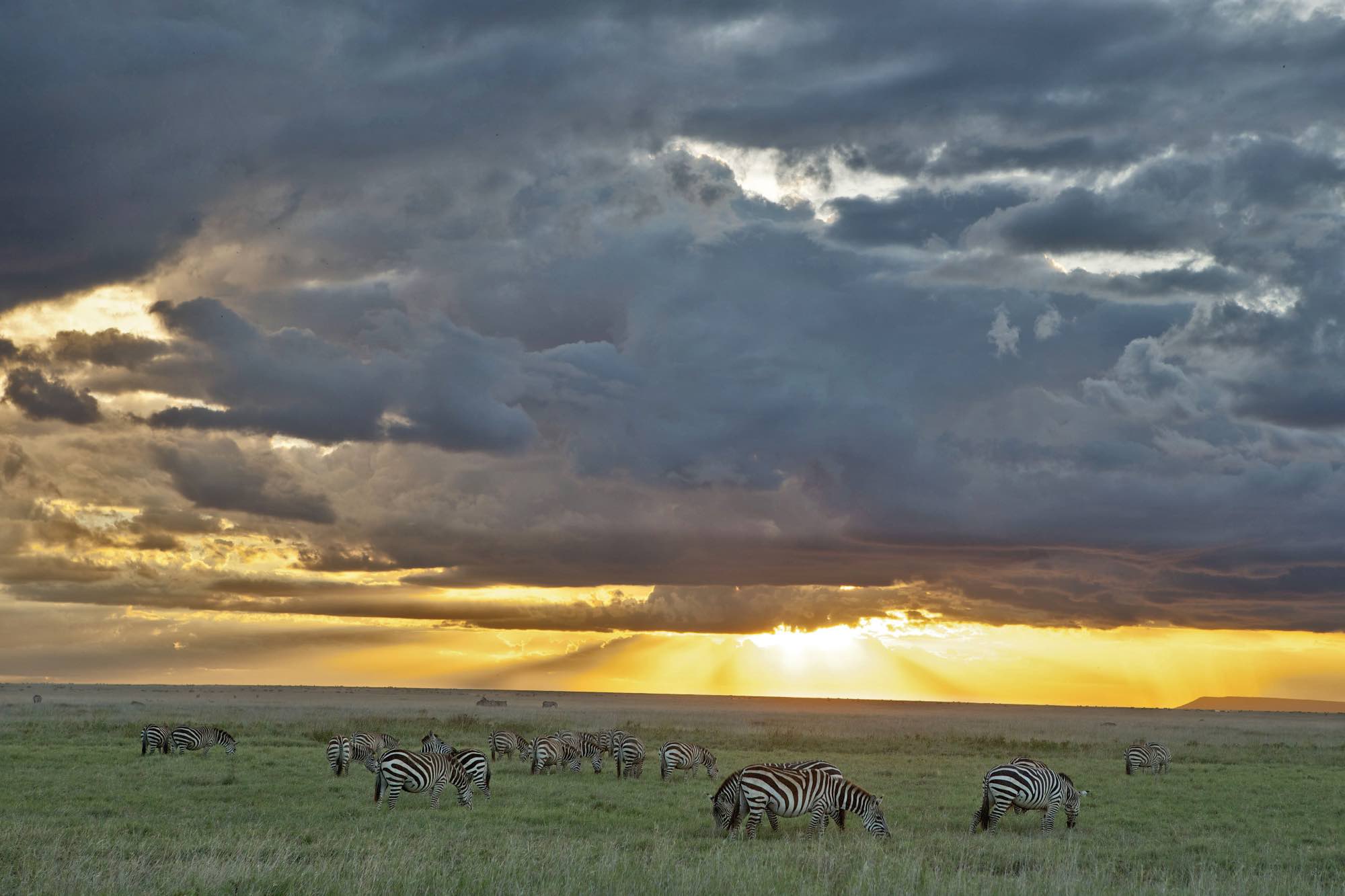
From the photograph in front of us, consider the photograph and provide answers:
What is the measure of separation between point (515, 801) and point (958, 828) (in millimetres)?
12327

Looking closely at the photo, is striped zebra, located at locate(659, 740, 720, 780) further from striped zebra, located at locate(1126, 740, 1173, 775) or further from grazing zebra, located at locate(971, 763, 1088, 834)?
striped zebra, located at locate(1126, 740, 1173, 775)

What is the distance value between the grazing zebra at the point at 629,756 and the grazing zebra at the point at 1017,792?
49.2ft

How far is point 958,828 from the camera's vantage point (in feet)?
88.3

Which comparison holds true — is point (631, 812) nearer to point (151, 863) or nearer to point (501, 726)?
point (151, 863)

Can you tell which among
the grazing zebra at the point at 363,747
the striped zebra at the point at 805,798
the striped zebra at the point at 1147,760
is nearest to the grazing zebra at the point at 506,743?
the grazing zebra at the point at 363,747

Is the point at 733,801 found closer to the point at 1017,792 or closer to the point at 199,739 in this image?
the point at 1017,792

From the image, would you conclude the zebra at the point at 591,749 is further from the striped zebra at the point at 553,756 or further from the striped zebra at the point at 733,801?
the striped zebra at the point at 733,801

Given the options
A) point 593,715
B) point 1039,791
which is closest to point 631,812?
point 1039,791

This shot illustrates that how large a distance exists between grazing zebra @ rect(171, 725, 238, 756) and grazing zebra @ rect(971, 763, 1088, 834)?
2976cm

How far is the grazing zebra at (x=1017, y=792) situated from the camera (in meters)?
26.2

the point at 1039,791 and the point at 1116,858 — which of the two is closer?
the point at 1116,858

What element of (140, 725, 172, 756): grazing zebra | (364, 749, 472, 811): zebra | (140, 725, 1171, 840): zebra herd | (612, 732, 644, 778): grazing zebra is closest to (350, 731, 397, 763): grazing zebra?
(140, 725, 1171, 840): zebra herd

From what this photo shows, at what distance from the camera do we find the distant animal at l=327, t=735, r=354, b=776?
36.4m

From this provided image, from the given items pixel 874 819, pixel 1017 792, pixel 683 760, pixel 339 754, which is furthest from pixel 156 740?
pixel 1017 792
